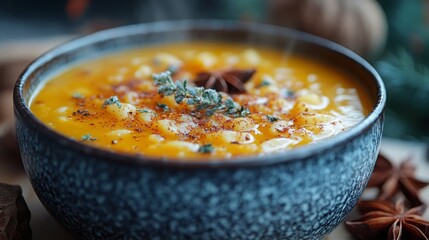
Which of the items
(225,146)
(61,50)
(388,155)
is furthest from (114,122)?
(388,155)

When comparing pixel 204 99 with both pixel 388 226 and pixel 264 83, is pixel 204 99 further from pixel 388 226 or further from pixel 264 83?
pixel 388 226

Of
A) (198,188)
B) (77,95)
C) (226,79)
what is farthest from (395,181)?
(77,95)

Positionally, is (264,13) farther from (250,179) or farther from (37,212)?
(250,179)

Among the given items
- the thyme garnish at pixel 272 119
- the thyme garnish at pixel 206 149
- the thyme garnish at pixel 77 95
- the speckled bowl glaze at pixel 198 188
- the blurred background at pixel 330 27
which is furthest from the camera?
the blurred background at pixel 330 27

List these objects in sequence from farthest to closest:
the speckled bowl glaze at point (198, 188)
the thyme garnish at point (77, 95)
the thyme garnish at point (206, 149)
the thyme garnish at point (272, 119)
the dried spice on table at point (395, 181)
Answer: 1. the dried spice on table at point (395, 181)
2. the thyme garnish at point (77, 95)
3. the thyme garnish at point (272, 119)
4. the thyme garnish at point (206, 149)
5. the speckled bowl glaze at point (198, 188)

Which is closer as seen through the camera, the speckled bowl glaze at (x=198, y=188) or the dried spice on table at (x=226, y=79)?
the speckled bowl glaze at (x=198, y=188)

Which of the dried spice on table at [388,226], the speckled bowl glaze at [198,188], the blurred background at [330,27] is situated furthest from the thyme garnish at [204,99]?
the blurred background at [330,27]

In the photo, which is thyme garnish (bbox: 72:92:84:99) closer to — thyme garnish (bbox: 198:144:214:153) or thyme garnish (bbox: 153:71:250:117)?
thyme garnish (bbox: 153:71:250:117)

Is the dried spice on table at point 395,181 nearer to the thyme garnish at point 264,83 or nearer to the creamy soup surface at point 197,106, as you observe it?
the creamy soup surface at point 197,106

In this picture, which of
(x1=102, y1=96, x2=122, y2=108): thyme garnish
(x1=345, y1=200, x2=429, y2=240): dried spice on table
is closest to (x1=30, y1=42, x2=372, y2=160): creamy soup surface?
(x1=102, y1=96, x2=122, y2=108): thyme garnish
